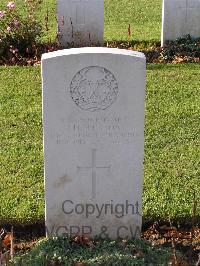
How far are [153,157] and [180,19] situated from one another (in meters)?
4.74

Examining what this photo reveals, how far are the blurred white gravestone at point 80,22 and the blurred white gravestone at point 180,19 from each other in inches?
41.7

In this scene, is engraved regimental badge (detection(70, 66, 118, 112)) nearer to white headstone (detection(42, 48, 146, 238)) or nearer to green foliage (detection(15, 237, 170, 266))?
white headstone (detection(42, 48, 146, 238))

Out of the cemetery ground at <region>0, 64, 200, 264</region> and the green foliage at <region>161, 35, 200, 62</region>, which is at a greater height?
the green foliage at <region>161, 35, 200, 62</region>

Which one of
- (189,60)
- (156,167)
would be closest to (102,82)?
(156,167)

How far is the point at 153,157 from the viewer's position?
6094 millimetres

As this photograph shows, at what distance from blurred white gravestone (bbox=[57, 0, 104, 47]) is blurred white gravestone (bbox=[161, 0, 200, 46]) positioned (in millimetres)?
1060

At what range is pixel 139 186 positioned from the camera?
451 cm

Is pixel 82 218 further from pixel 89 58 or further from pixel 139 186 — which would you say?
pixel 89 58

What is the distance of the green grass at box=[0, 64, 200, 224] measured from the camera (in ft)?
17.0

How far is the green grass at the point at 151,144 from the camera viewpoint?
519 centimetres

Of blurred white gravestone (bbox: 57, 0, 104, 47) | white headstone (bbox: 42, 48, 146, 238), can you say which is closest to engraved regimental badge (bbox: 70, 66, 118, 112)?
white headstone (bbox: 42, 48, 146, 238)

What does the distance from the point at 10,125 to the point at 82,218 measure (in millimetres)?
2528

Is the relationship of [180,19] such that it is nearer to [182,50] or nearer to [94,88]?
[182,50]

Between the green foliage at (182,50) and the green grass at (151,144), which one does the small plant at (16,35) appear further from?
the green foliage at (182,50)
